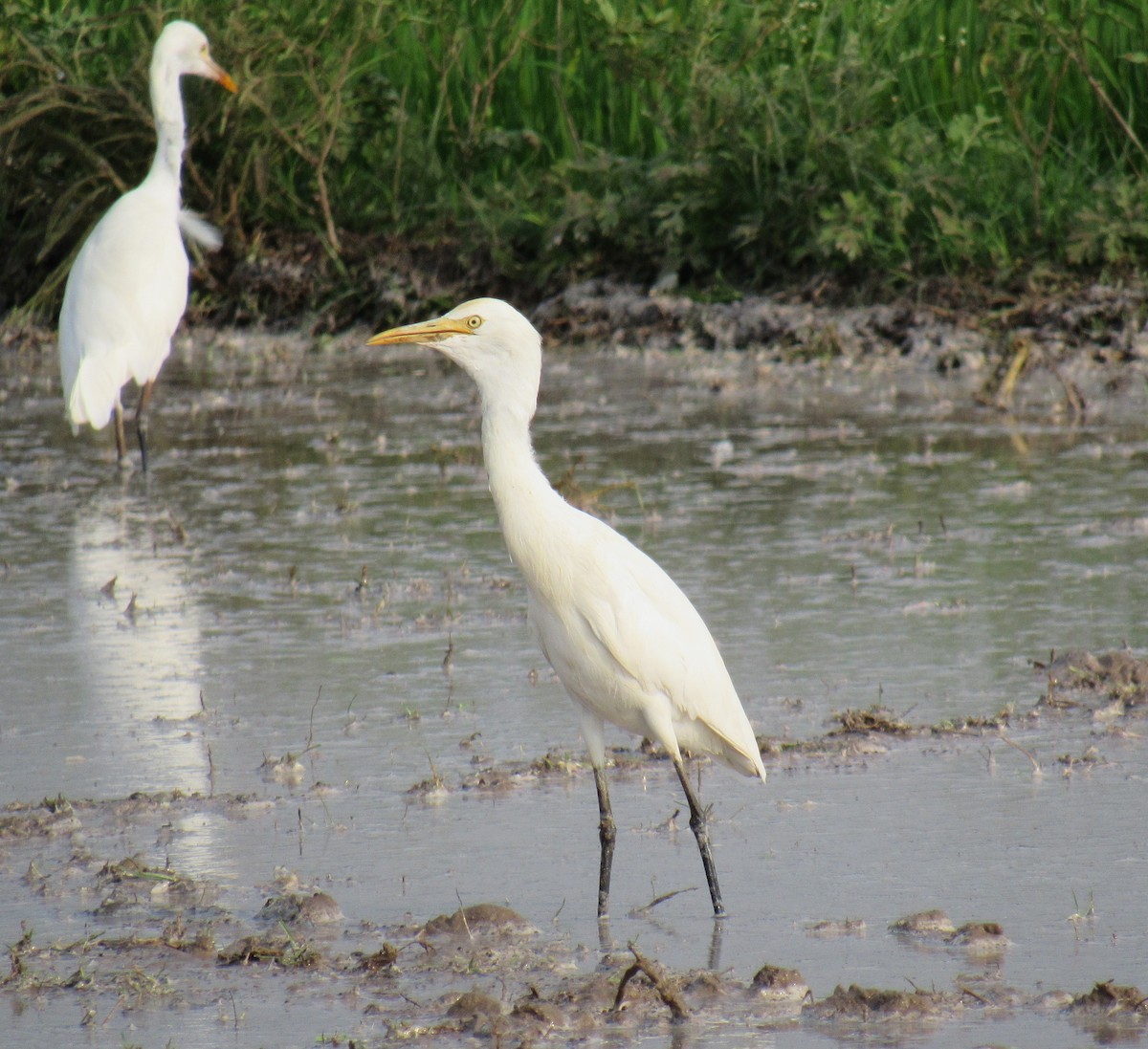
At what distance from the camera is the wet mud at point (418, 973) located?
301 centimetres

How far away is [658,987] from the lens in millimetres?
3002

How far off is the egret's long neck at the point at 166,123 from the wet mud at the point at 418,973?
6337mm

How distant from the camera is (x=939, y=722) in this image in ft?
15.1

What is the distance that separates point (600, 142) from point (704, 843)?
9708 mm

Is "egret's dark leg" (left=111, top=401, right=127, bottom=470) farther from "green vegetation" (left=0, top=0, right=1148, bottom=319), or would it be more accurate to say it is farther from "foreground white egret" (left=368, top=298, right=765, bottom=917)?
"foreground white egret" (left=368, top=298, right=765, bottom=917)

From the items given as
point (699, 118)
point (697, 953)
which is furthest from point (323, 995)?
point (699, 118)

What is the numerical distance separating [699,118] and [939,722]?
Result: 7.34 m

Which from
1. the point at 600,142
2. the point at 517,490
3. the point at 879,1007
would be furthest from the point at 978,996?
the point at 600,142

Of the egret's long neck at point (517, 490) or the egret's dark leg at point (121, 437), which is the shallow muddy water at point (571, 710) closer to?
the egret's dark leg at point (121, 437)

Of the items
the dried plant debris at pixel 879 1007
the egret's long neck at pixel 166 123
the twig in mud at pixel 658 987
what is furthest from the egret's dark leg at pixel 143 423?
the dried plant debris at pixel 879 1007

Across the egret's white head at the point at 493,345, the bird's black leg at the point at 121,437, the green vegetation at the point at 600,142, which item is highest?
the green vegetation at the point at 600,142

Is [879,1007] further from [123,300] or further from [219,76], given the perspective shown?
[219,76]

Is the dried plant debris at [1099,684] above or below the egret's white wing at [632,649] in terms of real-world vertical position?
below

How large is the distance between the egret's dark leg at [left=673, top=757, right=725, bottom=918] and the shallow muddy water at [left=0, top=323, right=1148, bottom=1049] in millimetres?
41
